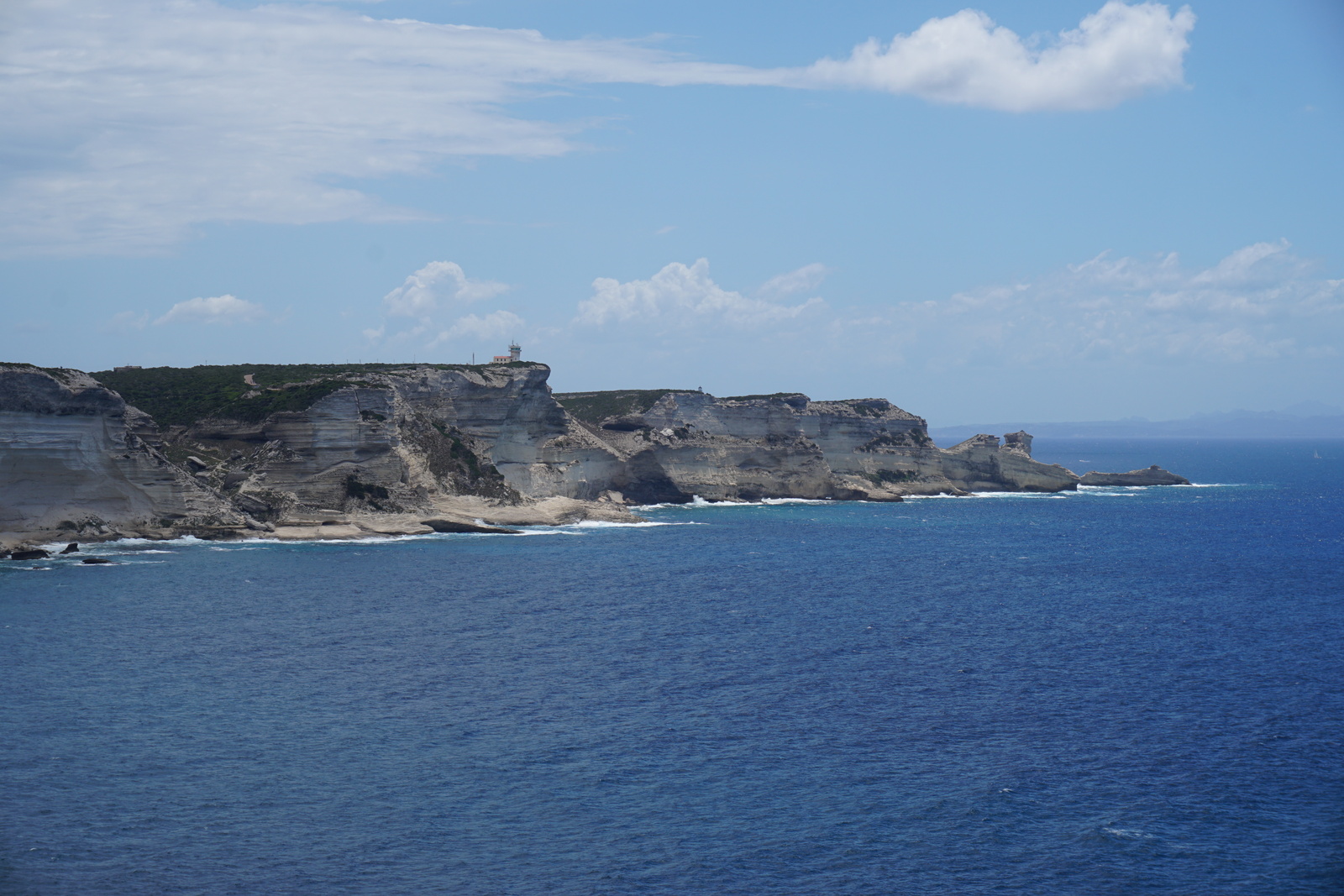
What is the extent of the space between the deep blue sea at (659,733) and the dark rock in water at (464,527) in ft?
71.7

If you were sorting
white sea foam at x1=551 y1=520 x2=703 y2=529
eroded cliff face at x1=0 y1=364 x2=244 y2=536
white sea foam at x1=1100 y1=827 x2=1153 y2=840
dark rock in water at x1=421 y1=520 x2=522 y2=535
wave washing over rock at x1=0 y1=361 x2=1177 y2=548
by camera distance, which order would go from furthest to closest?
white sea foam at x1=551 y1=520 x2=703 y2=529 < dark rock in water at x1=421 y1=520 x2=522 y2=535 < wave washing over rock at x1=0 y1=361 x2=1177 y2=548 < eroded cliff face at x1=0 y1=364 x2=244 y2=536 < white sea foam at x1=1100 y1=827 x2=1153 y2=840

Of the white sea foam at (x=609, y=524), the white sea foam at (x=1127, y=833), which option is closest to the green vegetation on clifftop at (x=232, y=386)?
the white sea foam at (x=609, y=524)

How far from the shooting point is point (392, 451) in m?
93.3

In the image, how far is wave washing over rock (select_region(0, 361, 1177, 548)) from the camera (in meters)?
78.7

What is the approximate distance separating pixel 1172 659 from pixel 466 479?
66.4m

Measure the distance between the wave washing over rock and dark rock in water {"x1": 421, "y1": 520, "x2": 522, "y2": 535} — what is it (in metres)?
0.22

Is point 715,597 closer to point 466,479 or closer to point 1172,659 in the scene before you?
point 1172,659

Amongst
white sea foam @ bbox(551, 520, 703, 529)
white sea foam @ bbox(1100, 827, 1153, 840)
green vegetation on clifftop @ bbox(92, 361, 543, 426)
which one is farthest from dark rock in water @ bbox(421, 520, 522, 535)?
white sea foam @ bbox(1100, 827, 1153, 840)

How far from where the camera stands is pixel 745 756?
115 feet

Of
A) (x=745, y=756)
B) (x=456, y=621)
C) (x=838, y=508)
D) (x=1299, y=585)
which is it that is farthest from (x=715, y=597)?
(x=838, y=508)

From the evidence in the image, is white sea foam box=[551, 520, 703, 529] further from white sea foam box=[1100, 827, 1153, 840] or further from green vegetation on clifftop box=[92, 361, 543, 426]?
white sea foam box=[1100, 827, 1153, 840]

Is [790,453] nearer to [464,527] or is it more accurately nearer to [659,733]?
[464,527]

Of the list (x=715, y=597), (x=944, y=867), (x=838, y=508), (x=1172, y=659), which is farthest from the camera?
(x=838, y=508)

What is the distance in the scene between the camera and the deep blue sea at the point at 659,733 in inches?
1096
